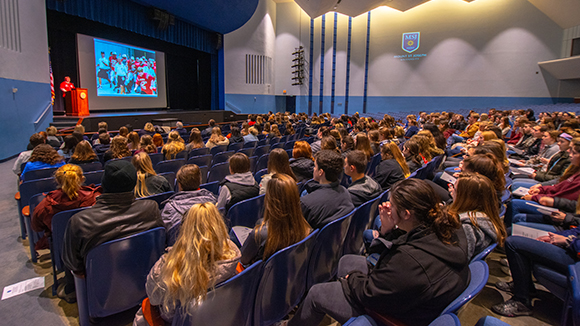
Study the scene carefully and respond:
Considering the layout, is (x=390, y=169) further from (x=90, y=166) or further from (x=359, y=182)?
(x=90, y=166)

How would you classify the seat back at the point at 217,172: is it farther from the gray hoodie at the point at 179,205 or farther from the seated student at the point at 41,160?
the seated student at the point at 41,160

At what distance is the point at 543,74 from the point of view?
1717cm

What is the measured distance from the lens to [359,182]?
9.32ft

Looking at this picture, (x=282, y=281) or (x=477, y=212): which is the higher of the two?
(x=477, y=212)

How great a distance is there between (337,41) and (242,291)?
20906 mm

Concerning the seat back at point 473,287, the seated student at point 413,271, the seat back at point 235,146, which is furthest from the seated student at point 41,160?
the seat back at point 473,287

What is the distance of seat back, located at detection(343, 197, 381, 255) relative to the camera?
7.75ft

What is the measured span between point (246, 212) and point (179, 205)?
55 centimetres

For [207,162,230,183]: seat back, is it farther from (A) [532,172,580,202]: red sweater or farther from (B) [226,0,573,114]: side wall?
(B) [226,0,573,114]: side wall

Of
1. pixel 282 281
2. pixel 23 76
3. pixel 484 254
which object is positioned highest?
pixel 23 76

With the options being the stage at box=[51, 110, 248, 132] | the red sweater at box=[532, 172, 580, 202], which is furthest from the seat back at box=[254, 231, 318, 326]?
the stage at box=[51, 110, 248, 132]

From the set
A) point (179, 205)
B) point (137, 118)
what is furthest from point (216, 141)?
point (137, 118)

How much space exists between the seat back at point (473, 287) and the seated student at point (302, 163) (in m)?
2.16

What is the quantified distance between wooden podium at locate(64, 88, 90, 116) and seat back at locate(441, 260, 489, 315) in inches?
514
